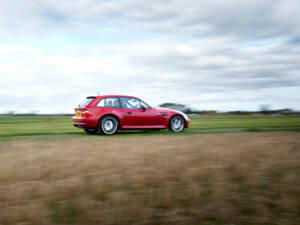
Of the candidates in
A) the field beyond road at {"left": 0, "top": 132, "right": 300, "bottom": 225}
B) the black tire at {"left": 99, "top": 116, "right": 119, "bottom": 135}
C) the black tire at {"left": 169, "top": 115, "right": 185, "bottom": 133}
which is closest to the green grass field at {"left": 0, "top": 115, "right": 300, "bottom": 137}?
the black tire at {"left": 99, "top": 116, "right": 119, "bottom": 135}

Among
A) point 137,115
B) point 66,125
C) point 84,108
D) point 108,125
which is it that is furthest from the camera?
point 66,125

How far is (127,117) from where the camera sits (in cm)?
1339

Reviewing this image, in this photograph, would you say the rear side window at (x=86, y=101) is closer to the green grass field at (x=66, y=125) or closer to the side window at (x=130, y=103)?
the side window at (x=130, y=103)

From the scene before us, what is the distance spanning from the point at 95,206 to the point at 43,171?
5.98 ft

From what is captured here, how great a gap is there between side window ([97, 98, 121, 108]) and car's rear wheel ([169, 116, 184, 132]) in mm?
2340

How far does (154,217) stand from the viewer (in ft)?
11.8

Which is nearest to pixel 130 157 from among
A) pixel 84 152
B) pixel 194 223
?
pixel 84 152

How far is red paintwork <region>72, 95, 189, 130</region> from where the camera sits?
1292cm

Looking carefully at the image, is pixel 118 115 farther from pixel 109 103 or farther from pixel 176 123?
pixel 176 123

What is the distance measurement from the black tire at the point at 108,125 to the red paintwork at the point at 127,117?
149 millimetres

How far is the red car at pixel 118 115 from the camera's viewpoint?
42.5 feet

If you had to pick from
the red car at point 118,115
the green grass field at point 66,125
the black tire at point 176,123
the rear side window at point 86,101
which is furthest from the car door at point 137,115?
the green grass field at point 66,125

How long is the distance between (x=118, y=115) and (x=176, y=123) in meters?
2.54

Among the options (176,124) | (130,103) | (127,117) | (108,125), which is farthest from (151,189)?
(176,124)
